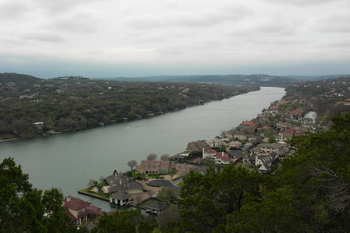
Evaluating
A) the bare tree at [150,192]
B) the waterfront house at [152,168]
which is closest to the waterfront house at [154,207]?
the bare tree at [150,192]

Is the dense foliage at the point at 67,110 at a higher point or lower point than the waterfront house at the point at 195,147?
higher

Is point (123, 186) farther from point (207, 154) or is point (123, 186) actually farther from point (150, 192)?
point (207, 154)

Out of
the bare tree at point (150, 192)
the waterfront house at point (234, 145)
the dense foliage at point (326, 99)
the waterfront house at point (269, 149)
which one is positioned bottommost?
the bare tree at point (150, 192)

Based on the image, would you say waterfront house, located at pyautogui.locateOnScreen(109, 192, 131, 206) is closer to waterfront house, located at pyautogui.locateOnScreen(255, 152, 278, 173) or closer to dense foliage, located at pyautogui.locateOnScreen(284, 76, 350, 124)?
waterfront house, located at pyautogui.locateOnScreen(255, 152, 278, 173)

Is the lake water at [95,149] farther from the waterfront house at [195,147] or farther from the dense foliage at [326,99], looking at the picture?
the dense foliage at [326,99]

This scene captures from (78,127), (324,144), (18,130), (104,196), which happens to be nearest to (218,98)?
(78,127)

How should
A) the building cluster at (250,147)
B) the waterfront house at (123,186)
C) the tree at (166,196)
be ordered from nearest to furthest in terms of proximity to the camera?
the tree at (166,196)
the waterfront house at (123,186)
the building cluster at (250,147)

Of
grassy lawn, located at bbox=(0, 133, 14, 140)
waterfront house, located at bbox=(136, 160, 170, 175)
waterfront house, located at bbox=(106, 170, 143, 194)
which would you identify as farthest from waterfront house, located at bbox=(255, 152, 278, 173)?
grassy lawn, located at bbox=(0, 133, 14, 140)

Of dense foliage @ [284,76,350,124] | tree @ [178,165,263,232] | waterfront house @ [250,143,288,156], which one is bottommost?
waterfront house @ [250,143,288,156]

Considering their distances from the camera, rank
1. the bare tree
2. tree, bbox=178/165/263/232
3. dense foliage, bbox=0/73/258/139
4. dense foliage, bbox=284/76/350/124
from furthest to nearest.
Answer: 1. dense foliage, bbox=284/76/350/124
2. dense foliage, bbox=0/73/258/139
3. the bare tree
4. tree, bbox=178/165/263/232
